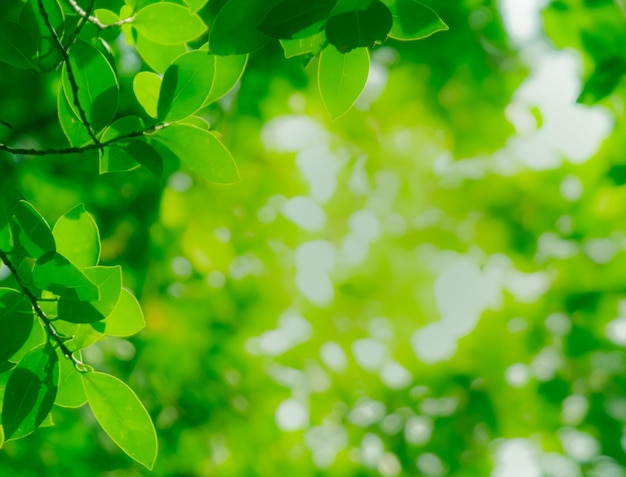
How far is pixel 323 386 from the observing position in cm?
315

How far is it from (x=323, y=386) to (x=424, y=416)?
57cm

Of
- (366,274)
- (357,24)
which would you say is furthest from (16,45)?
(366,274)

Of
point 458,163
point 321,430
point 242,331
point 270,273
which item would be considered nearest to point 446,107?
point 458,163

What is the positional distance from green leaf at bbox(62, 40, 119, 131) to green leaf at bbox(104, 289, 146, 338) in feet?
0.91

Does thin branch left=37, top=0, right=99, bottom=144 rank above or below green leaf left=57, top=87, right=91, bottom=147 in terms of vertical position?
above

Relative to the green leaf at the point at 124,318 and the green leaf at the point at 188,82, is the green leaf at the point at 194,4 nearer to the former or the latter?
the green leaf at the point at 188,82

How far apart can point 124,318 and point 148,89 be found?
1.21ft

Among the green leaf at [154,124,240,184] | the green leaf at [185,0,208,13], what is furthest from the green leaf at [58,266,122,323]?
the green leaf at [185,0,208,13]

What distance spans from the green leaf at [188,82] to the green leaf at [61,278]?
27 cm

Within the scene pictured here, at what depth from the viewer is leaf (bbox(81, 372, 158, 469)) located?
861 millimetres

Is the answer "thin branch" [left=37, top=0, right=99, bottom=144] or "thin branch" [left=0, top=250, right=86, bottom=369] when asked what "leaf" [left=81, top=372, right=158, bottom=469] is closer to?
"thin branch" [left=0, top=250, right=86, bottom=369]

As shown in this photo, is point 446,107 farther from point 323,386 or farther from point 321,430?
point 321,430

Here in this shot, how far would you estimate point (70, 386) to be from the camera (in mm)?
908

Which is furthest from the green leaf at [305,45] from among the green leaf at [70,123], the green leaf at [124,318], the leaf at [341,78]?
the green leaf at [124,318]
